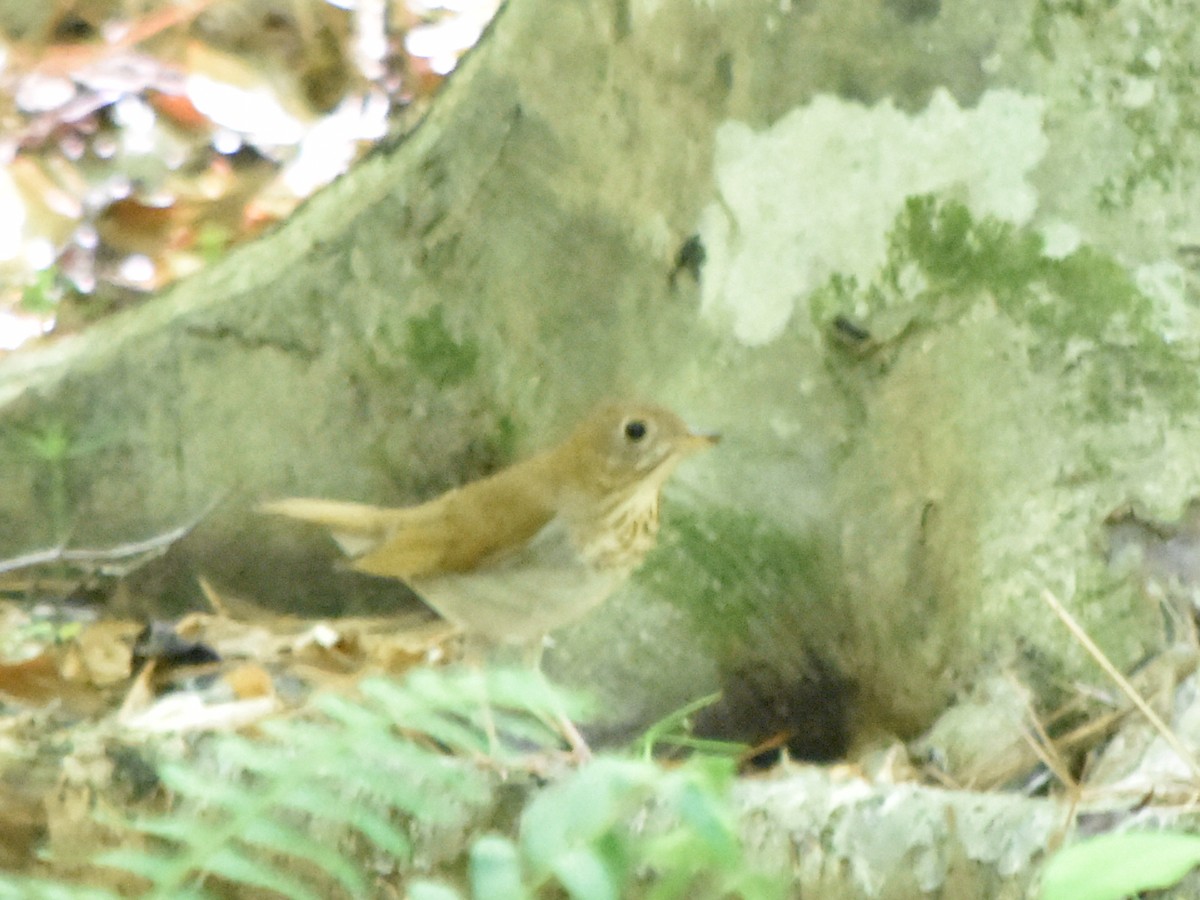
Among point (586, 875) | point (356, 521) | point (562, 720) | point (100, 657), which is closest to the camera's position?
point (586, 875)

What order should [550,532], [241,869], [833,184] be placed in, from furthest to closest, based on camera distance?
[833,184] → [550,532] → [241,869]

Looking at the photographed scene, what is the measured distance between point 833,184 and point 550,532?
34.2 inches

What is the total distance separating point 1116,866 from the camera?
998 millimetres

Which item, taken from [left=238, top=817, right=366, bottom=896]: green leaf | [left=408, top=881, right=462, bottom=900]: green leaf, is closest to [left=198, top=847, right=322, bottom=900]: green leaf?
[left=238, top=817, right=366, bottom=896]: green leaf

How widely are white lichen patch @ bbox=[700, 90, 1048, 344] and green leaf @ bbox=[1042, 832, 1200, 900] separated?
65.9 inches

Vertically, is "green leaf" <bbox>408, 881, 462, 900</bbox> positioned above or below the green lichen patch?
above

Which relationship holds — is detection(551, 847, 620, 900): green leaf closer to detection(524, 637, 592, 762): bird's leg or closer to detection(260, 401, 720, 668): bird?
detection(524, 637, 592, 762): bird's leg

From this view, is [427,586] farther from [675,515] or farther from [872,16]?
[872,16]

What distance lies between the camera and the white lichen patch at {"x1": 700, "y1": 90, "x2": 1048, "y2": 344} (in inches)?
98.5

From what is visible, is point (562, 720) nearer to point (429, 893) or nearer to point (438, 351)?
point (429, 893)

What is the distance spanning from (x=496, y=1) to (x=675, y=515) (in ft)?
11.5

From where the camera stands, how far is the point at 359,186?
132 inches

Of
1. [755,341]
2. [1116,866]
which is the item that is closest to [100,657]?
[755,341]

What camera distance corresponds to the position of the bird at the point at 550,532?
252 cm
